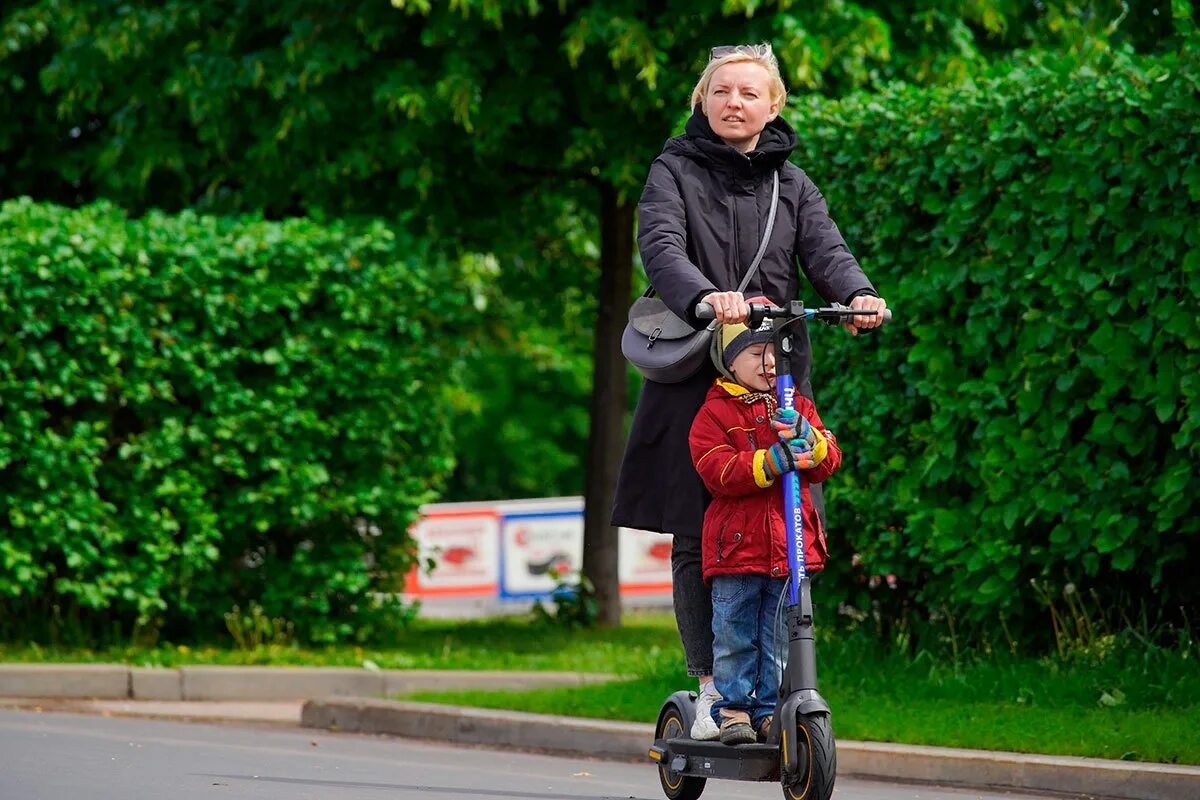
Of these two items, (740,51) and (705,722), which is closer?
(705,722)

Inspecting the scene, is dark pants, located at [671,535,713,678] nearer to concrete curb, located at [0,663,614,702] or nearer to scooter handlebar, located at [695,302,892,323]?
scooter handlebar, located at [695,302,892,323]

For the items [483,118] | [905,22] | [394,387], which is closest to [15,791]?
[394,387]

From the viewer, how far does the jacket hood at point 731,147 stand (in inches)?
223

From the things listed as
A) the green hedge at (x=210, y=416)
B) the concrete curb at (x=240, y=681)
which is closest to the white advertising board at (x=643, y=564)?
the green hedge at (x=210, y=416)

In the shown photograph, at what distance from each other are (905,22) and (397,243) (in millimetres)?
3767

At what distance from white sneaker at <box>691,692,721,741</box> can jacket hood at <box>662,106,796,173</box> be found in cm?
160

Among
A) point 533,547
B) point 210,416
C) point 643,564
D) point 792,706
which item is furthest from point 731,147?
point 643,564

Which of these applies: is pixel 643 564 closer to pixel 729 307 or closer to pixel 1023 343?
pixel 1023 343

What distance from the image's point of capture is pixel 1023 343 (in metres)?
8.06

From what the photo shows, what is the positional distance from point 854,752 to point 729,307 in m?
2.80

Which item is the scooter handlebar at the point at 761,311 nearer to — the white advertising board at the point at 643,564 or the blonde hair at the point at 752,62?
the blonde hair at the point at 752,62

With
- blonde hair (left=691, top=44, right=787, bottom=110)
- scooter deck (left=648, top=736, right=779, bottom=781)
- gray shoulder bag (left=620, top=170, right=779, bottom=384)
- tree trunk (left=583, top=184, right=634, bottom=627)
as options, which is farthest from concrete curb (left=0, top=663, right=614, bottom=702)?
blonde hair (left=691, top=44, right=787, bottom=110)

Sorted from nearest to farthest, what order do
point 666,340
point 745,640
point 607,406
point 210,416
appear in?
1. point 745,640
2. point 666,340
3. point 210,416
4. point 607,406

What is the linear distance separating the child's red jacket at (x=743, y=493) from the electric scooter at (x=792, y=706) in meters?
0.09
